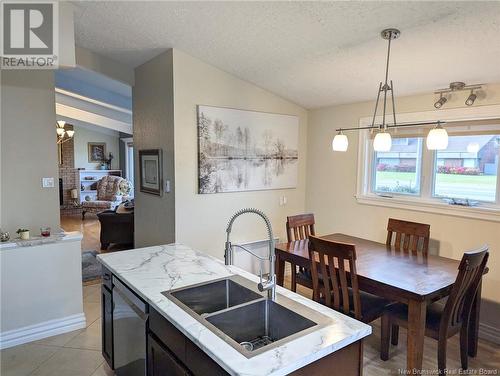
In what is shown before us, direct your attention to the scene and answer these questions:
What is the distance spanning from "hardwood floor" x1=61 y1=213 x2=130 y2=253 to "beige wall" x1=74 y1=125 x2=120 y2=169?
1.71 metres

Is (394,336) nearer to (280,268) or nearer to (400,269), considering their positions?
(400,269)

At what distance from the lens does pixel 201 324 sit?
4.54 feet

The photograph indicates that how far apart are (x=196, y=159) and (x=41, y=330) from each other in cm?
206

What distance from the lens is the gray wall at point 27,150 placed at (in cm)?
340

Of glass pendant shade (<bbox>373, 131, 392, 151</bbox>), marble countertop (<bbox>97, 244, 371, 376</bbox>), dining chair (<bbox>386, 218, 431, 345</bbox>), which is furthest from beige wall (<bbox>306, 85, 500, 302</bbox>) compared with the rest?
marble countertop (<bbox>97, 244, 371, 376</bbox>)

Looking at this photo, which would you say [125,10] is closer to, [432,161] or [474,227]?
[432,161]

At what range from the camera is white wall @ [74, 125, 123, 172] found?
10.3m

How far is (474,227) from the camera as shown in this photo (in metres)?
3.13

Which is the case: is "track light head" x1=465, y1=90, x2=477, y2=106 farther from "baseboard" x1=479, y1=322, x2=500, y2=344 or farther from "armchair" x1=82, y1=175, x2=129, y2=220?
"armchair" x1=82, y1=175, x2=129, y2=220

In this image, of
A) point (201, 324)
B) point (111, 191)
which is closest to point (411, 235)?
point (201, 324)

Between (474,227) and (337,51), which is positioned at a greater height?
(337,51)

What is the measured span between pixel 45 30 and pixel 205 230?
2293 mm

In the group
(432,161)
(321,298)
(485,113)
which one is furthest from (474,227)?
(321,298)

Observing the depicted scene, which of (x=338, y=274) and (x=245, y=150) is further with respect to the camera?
(x=245, y=150)
